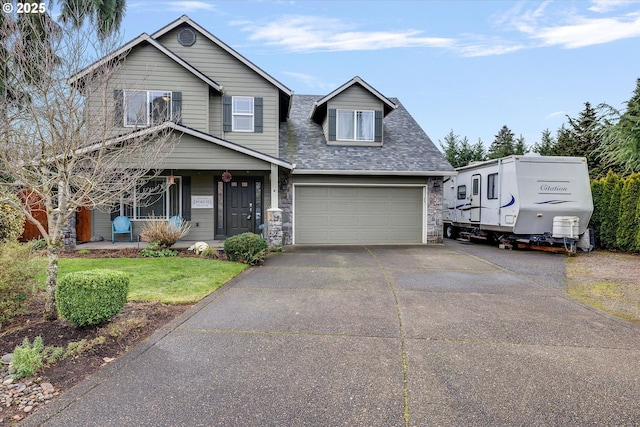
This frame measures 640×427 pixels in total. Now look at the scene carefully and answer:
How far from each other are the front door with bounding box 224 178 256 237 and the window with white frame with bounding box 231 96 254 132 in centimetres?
184

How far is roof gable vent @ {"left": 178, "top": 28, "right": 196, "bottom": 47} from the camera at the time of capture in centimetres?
1202

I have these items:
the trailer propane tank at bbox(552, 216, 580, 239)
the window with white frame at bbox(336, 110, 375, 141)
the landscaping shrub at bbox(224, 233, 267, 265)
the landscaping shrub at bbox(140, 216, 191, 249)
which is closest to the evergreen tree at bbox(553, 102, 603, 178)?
the trailer propane tank at bbox(552, 216, 580, 239)

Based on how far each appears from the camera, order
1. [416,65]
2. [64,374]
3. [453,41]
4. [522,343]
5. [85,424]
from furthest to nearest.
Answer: [416,65] < [453,41] < [522,343] < [64,374] < [85,424]

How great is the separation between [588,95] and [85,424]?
2904 cm

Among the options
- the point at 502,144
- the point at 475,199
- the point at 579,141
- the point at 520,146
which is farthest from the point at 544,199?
the point at 502,144

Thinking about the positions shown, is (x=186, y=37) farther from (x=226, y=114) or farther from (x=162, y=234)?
(x=162, y=234)

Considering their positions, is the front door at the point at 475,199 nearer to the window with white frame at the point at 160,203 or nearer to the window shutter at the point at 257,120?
the window shutter at the point at 257,120

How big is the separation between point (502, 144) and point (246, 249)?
28550mm

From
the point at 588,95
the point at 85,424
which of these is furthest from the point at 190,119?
the point at 588,95

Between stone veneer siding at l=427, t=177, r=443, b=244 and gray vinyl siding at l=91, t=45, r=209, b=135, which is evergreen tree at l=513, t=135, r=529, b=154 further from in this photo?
Result: gray vinyl siding at l=91, t=45, r=209, b=135

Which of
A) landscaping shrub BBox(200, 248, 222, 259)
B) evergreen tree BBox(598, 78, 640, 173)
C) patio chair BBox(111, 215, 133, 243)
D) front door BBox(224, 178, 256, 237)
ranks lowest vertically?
landscaping shrub BBox(200, 248, 222, 259)

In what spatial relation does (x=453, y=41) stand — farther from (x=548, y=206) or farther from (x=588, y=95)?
(x=588, y=95)

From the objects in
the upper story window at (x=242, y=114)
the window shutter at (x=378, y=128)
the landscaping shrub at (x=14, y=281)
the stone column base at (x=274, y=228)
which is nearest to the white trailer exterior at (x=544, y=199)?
the window shutter at (x=378, y=128)

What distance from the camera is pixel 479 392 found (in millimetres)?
2949
